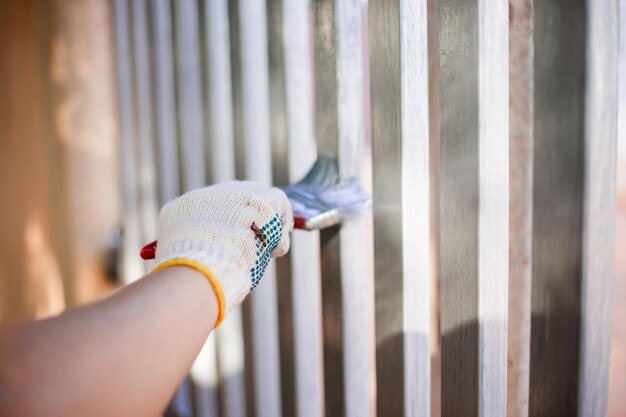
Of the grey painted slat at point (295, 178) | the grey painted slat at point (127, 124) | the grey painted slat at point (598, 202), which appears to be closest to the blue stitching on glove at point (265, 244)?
the grey painted slat at point (295, 178)

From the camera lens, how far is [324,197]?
102 centimetres

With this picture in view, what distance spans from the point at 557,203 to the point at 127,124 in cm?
147

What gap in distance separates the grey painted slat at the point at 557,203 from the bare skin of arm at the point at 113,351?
0.50 metres

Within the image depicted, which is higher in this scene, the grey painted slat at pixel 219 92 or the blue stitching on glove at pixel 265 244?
the grey painted slat at pixel 219 92

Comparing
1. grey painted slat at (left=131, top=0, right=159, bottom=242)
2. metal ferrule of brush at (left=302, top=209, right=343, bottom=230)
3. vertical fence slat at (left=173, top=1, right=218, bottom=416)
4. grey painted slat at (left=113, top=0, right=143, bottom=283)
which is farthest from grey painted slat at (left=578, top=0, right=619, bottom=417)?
grey painted slat at (left=113, top=0, right=143, bottom=283)

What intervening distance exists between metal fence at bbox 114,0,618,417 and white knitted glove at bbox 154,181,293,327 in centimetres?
25

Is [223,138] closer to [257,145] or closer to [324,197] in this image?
[257,145]

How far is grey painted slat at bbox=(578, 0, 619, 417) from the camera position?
0.70 m

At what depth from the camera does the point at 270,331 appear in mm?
1316

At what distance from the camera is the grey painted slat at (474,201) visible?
0.77 metres

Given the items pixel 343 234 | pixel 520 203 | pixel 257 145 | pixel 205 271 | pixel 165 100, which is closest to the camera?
pixel 205 271

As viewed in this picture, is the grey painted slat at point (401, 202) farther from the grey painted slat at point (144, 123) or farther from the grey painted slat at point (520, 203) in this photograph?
the grey painted slat at point (144, 123)

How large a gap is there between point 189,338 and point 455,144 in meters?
0.51

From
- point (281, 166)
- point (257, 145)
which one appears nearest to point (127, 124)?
point (257, 145)
